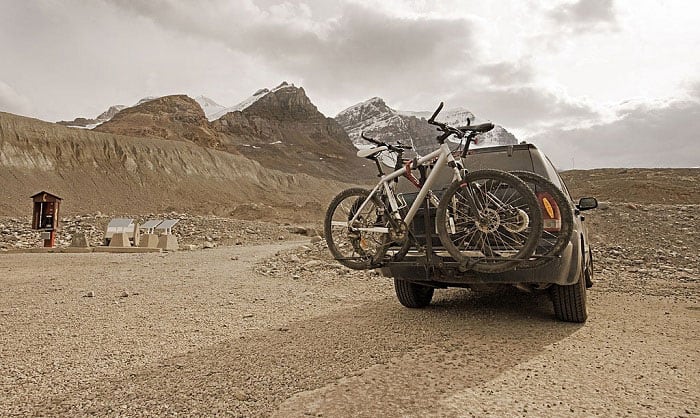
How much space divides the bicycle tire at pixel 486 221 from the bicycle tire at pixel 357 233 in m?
0.75

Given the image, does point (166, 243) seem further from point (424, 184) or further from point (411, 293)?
point (424, 184)

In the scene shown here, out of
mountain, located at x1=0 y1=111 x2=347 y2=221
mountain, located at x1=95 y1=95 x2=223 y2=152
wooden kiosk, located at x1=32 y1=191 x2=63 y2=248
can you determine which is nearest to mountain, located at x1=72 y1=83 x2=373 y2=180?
mountain, located at x1=95 y1=95 x2=223 y2=152

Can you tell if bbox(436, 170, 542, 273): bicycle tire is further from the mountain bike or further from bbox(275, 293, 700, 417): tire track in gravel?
bbox(275, 293, 700, 417): tire track in gravel

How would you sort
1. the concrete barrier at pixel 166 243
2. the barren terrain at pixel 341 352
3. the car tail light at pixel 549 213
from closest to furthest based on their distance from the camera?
the barren terrain at pixel 341 352
the car tail light at pixel 549 213
the concrete barrier at pixel 166 243

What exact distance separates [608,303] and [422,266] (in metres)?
3.14

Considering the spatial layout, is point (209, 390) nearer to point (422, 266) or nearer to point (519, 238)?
point (422, 266)

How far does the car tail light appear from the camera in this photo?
11.7ft

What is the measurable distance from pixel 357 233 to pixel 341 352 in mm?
1576

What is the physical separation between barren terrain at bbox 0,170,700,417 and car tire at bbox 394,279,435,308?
6.2 inches

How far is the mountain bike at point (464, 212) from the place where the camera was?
3.43 m

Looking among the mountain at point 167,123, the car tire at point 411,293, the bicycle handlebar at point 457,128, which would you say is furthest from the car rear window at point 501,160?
the mountain at point 167,123

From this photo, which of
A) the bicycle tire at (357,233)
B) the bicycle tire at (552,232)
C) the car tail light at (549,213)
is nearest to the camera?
the bicycle tire at (552,232)

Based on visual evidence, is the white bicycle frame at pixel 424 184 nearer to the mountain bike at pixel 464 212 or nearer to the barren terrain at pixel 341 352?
the mountain bike at pixel 464 212

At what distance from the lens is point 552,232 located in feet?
11.7
